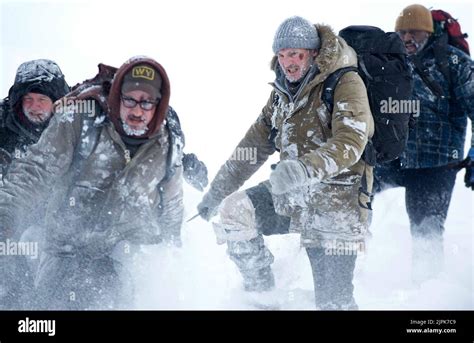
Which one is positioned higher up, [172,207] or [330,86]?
[330,86]

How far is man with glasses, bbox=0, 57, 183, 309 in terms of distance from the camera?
4328 millimetres

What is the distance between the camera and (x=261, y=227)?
4.75 metres

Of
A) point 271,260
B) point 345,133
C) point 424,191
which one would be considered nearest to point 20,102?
point 271,260

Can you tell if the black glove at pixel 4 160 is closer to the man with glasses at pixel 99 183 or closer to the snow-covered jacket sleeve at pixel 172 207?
the man with glasses at pixel 99 183

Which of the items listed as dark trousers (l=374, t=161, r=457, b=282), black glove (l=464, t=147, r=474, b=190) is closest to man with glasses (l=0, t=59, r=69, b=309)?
dark trousers (l=374, t=161, r=457, b=282)

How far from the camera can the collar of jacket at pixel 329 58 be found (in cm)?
443

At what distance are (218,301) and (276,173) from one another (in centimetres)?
129

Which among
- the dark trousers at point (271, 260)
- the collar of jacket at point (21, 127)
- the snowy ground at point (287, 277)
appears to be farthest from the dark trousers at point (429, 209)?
the collar of jacket at point (21, 127)

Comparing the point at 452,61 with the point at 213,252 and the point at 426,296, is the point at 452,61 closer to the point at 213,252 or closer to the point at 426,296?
the point at 426,296

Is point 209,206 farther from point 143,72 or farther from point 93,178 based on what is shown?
point 143,72

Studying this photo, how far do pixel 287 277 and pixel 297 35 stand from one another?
1.66 meters

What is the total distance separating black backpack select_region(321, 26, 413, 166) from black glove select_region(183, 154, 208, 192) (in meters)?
1.15

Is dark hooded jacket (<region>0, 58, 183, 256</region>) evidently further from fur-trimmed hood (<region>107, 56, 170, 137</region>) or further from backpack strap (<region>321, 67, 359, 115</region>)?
backpack strap (<region>321, 67, 359, 115</region>)

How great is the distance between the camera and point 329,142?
4266mm
